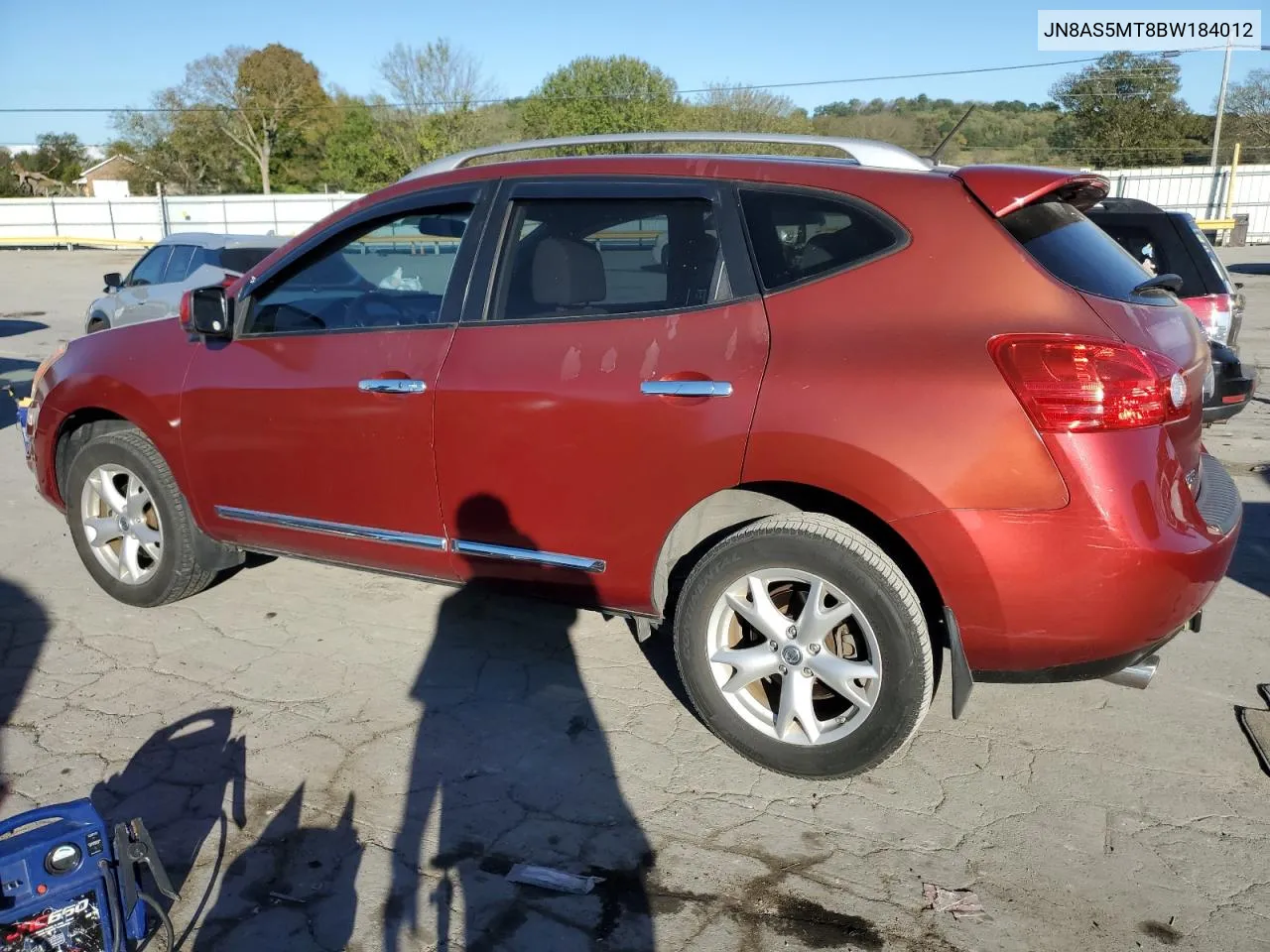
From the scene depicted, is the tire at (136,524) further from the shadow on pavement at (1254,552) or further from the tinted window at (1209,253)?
the tinted window at (1209,253)

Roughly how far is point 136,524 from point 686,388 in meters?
2.89

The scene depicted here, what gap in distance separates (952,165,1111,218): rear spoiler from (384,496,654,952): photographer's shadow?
5.85 ft

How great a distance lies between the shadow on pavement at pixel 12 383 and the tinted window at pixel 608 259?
6.63 meters

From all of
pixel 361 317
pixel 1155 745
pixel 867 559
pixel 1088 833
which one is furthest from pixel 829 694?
pixel 361 317

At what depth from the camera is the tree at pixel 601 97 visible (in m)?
48.7

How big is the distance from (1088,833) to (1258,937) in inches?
20.5

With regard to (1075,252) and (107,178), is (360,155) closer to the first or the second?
(107,178)

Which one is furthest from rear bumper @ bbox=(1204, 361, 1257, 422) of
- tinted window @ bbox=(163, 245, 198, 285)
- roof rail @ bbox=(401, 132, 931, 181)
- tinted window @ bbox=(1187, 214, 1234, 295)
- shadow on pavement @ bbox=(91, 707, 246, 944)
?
tinted window @ bbox=(163, 245, 198, 285)

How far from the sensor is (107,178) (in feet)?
241

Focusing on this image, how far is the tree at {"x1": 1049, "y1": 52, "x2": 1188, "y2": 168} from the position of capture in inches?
2112

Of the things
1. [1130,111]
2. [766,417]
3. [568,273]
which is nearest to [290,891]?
[766,417]

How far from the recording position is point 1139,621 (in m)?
2.83

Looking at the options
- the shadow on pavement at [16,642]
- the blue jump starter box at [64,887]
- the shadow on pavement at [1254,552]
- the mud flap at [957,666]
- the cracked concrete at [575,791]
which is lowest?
the cracked concrete at [575,791]

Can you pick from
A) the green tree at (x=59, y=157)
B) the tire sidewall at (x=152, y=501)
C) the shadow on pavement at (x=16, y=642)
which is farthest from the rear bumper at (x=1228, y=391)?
the green tree at (x=59, y=157)
